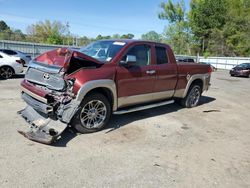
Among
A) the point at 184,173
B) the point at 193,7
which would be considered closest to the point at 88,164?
the point at 184,173

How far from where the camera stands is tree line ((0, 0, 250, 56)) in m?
48.4

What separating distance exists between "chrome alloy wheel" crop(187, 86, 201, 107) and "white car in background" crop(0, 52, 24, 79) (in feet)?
27.8

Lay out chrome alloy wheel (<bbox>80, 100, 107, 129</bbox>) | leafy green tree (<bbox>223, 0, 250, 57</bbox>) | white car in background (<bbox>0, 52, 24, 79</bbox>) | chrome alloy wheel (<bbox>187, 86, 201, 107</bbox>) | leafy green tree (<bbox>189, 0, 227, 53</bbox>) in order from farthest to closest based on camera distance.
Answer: leafy green tree (<bbox>189, 0, 227, 53</bbox>)
leafy green tree (<bbox>223, 0, 250, 57</bbox>)
white car in background (<bbox>0, 52, 24, 79</bbox>)
chrome alloy wheel (<bbox>187, 86, 201, 107</bbox>)
chrome alloy wheel (<bbox>80, 100, 107, 129</bbox>)

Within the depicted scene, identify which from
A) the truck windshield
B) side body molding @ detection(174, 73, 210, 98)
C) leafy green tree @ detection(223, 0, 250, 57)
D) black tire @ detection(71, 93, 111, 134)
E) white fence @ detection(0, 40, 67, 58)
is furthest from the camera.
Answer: leafy green tree @ detection(223, 0, 250, 57)

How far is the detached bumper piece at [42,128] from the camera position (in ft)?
15.5

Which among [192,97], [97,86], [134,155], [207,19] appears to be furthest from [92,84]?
[207,19]

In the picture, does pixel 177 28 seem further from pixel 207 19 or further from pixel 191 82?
pixel 191 82

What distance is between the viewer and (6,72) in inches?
496

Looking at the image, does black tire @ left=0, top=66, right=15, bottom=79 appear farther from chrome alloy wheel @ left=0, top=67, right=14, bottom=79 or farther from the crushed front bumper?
the crushed front bumper

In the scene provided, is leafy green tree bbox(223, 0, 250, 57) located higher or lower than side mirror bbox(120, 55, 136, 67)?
higher

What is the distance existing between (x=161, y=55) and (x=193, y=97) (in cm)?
230

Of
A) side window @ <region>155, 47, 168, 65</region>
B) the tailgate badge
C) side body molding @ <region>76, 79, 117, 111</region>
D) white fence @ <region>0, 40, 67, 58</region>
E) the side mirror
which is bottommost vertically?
side body molding @ <region>76, 79, 117, 111</region>

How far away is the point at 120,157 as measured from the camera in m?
4.45

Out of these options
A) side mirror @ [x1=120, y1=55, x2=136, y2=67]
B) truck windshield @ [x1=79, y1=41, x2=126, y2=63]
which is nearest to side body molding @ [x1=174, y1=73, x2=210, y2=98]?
side mirror @ [x1=120, y1=55, x2=136, y2=67]
